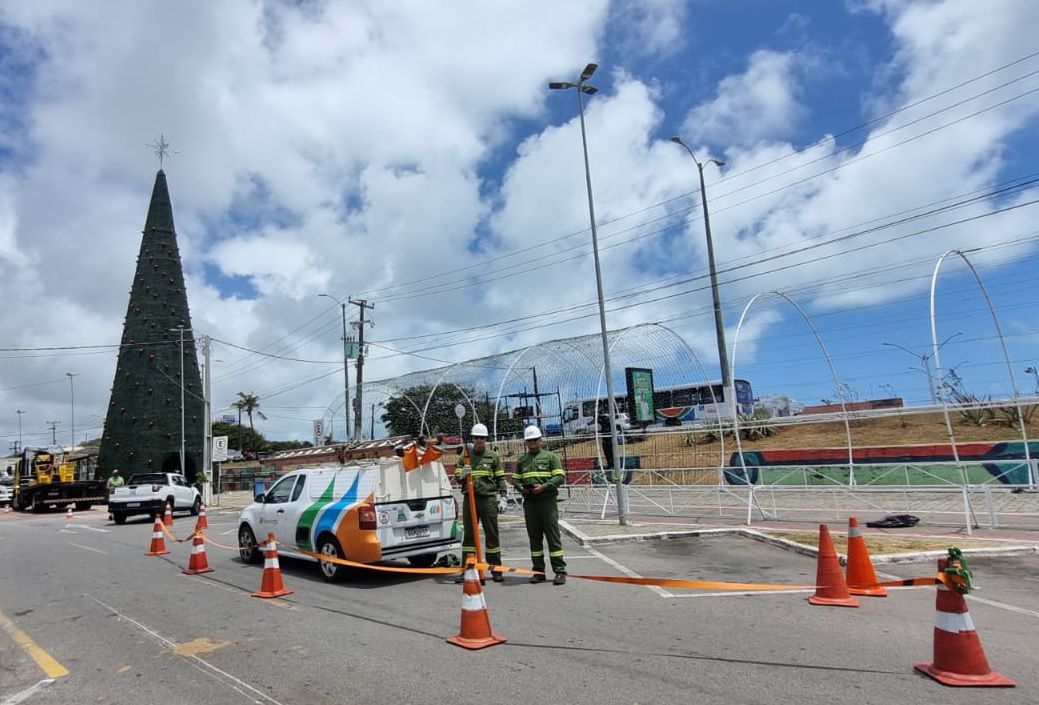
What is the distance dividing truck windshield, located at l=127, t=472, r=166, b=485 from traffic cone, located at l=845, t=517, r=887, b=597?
23.9 m

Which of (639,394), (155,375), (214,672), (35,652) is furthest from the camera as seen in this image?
(155,375)

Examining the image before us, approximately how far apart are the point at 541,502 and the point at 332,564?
115 inches

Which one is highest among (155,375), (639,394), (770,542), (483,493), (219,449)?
(155,375)

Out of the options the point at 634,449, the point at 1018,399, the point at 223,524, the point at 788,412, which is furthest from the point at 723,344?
the point at 223,524

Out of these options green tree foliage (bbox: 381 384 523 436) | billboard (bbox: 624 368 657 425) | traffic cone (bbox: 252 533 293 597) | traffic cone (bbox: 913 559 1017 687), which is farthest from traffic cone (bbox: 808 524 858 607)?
green tree foliage (bbox: 381 384 523 436)

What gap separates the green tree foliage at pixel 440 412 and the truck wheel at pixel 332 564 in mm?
20467

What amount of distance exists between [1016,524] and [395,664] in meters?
11.9

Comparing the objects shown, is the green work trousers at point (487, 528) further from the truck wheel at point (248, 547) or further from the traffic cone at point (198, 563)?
the traffic cone at point (198, 563)

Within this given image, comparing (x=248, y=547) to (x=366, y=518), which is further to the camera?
(x=248, y=547)

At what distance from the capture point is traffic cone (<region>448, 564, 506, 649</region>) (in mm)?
5500

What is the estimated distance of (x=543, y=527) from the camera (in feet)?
27.4

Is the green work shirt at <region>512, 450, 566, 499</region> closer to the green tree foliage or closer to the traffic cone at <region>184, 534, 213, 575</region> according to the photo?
the traffic cone at <region>184, 534, 213, 575</region>

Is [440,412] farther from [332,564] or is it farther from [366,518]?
[366,518]

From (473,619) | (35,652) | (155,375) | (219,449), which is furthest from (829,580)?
(155,375)
